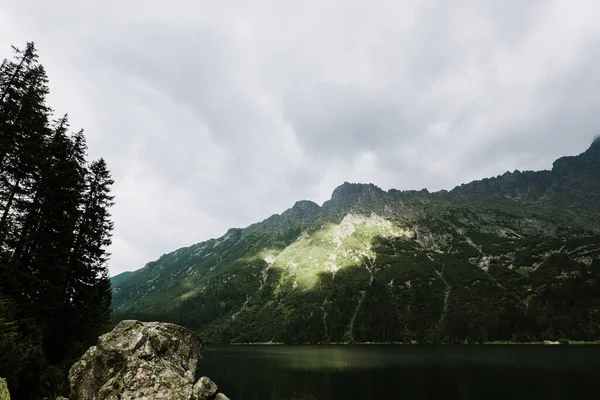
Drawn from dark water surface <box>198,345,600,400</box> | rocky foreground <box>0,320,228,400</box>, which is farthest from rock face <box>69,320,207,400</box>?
dark water surface <box>198,345,600,400</box>

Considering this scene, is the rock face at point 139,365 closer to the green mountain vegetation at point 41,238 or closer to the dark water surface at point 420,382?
the green mountain vegetation at point 41,238

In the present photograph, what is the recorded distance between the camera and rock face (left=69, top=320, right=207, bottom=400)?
16562 mm

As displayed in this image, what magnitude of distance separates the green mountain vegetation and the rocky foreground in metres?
6.04

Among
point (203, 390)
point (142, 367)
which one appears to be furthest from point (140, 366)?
point (203, 390)

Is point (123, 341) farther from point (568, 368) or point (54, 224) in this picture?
point (568, 368)

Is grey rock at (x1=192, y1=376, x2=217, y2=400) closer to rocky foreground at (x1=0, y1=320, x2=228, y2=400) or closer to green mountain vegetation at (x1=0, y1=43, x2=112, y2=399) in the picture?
rocky foreground at (x1=0, y1=320, x2=228, y2=400)

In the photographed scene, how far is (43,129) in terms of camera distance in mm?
33469

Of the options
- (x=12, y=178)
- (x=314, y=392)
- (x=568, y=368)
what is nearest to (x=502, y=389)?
(x=314, y=392)

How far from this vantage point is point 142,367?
17.4 m

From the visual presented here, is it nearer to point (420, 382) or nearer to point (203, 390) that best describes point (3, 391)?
point (203, 390)

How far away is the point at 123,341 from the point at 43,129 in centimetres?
2473

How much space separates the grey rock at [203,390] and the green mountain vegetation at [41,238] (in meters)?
13.0

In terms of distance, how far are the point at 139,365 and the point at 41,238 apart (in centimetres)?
2288

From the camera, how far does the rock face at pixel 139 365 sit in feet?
54.3
